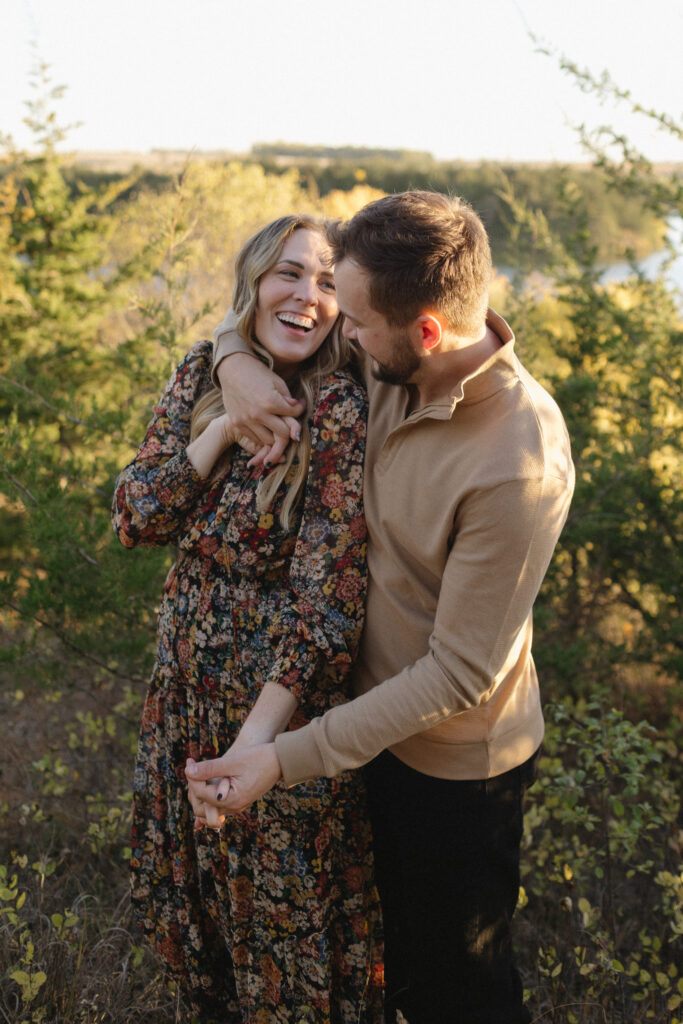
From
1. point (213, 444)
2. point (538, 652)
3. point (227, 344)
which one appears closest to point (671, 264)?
point (538, 652)

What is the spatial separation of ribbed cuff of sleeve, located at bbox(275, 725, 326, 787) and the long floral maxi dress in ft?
0.44

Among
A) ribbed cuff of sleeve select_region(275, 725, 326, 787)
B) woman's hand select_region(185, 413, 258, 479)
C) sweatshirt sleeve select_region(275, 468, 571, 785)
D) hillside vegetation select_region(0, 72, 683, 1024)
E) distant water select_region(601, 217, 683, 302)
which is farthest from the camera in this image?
distant water select_region(601, 217, 683, 302)

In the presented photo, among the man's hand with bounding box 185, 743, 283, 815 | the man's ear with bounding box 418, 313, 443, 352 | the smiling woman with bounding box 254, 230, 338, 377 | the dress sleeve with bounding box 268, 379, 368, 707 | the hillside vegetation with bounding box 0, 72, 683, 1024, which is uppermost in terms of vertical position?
the man's ear with bounding box 418, 313, 443, 352

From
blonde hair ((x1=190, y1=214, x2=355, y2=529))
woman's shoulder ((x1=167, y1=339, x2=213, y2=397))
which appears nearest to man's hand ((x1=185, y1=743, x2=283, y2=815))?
blonde hair ((x1=190, y1=214, x2=355, y2=529))

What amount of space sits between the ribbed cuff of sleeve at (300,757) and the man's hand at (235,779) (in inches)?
0.8

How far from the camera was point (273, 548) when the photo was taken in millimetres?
1801

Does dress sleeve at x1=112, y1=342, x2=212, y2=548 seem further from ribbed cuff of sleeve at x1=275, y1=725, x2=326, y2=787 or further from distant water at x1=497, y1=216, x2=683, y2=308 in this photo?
distant water at x1=497, y1=216, x2=683, y2=308

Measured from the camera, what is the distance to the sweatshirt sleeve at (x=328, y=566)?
1.71 metres

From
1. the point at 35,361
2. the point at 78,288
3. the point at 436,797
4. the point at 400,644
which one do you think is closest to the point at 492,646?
the point at 400,644

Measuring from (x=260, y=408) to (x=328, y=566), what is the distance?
39 cm

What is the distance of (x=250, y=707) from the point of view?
187 cm

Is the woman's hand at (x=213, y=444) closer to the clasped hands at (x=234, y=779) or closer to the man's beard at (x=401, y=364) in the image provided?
the man's beard at (x=401, y=364)

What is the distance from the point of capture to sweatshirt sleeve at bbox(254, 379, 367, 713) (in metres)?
1.71

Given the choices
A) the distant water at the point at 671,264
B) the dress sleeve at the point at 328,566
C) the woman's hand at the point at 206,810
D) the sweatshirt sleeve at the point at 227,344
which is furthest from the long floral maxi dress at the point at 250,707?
the distant water at the point at 671,264
